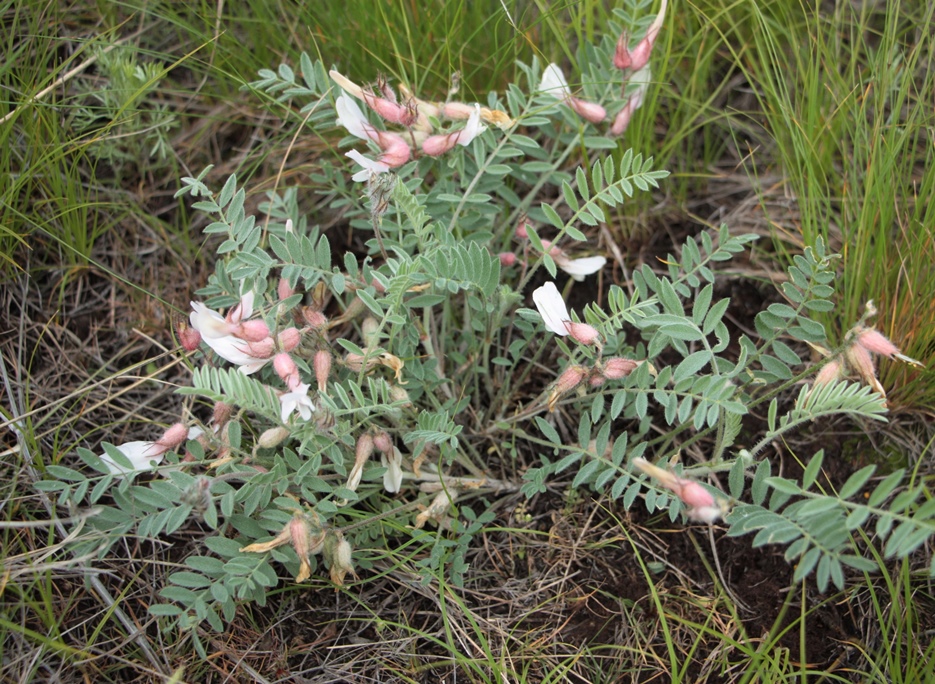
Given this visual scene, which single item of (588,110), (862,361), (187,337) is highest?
(588,110)

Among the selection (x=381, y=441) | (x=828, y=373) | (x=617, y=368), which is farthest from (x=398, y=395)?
(x=828, y=373)

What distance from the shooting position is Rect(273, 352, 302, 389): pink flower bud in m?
1.67

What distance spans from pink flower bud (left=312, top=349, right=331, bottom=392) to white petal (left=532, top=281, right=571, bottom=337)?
1.56 ft

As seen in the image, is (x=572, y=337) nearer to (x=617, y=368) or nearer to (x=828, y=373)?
(x=617, y=368)

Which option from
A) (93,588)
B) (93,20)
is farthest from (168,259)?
(93,588)

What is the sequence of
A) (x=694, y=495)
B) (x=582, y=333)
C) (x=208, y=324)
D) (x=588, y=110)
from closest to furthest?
(x=694, y=495)
(x=208, y=324)
(x=582, y=333)
(x=588, y=110)

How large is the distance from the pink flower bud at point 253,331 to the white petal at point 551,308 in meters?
0.58

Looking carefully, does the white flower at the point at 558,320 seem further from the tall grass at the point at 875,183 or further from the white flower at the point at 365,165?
the tall grass at the point at 875,183

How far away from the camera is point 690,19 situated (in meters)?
2.48

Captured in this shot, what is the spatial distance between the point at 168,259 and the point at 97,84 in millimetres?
594

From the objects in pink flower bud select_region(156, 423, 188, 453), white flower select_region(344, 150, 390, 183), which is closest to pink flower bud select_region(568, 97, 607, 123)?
white flower select_region(344, 150, 390, 183)

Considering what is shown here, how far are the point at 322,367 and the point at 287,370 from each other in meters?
0.13

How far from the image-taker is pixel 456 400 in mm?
2053

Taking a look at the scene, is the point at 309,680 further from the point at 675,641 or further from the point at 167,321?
the point at 167,321
